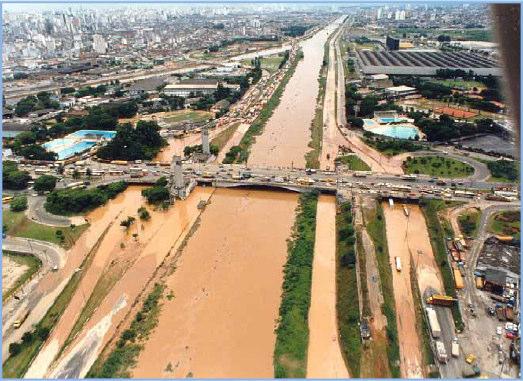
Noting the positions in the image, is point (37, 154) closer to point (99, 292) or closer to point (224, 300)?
point (99, 292)

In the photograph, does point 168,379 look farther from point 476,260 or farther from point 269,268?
point 476,260

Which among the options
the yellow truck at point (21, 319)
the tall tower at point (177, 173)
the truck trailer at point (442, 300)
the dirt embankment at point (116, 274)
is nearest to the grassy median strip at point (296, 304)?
the truck trailer at point (442, 300)

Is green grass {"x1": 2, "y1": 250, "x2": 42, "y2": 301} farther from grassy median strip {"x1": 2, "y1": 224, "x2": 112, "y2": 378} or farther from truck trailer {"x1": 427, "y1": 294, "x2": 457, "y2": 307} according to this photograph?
truck trailer {"x1": 427, "y1": 294, "x2": 457, "y2": 307}

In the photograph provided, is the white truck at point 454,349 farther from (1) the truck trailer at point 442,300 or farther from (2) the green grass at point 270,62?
(2) the green grass at point 270,62

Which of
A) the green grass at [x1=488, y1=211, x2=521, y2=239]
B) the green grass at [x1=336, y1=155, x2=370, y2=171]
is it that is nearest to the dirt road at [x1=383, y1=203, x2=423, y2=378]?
the green grass at [x1=488, y1=211, x2=521, y2=239]

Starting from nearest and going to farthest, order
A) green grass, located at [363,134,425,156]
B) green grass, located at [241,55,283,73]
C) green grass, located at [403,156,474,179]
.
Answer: green grass, located at [403,156,474,179] < green grass, located at [363,134,425,156] < green grass, located at [241,55,283,73]

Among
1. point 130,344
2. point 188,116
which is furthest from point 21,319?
point 188,116
